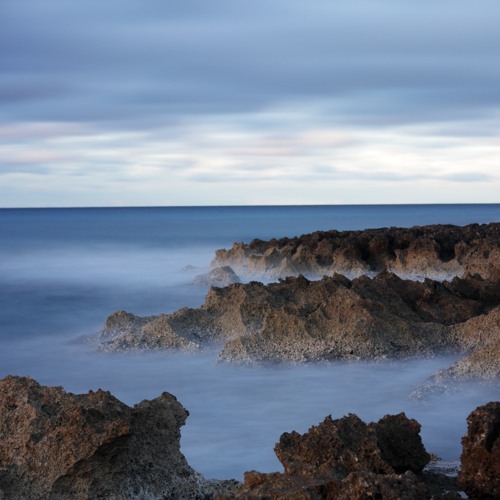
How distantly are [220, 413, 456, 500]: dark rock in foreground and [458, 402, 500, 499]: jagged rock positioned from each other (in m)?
0.22

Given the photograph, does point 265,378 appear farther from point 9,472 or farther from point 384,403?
point 9,472

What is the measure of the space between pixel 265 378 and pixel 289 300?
78.1 inches

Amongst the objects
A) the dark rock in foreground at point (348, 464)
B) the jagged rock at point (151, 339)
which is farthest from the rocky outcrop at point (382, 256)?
the dark rock in foreground at point (348, 464)

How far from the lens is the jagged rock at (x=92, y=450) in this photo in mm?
4293

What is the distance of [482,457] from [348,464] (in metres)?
0.67

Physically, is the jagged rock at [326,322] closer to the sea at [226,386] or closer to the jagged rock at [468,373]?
the sea at [226,386]

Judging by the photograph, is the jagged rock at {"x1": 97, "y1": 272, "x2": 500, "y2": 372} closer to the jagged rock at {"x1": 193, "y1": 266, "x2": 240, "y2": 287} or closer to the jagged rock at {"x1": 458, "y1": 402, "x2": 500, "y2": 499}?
the jagged rock at {"x1": 458, "y1": 402, "x2": 500, "y2": 499}

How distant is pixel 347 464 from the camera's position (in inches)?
156

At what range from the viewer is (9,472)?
14.3ft

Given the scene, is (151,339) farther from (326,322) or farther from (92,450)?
(92,450)

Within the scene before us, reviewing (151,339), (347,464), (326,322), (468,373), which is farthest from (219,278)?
(347,464)

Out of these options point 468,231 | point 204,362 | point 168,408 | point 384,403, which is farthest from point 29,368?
point 468,231

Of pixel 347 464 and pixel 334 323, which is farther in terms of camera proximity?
pixel 334 323

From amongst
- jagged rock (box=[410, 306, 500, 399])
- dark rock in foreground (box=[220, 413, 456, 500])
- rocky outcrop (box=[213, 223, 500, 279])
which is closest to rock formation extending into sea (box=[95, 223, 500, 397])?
jagged rock (box=[410, 306, 500, 399])
